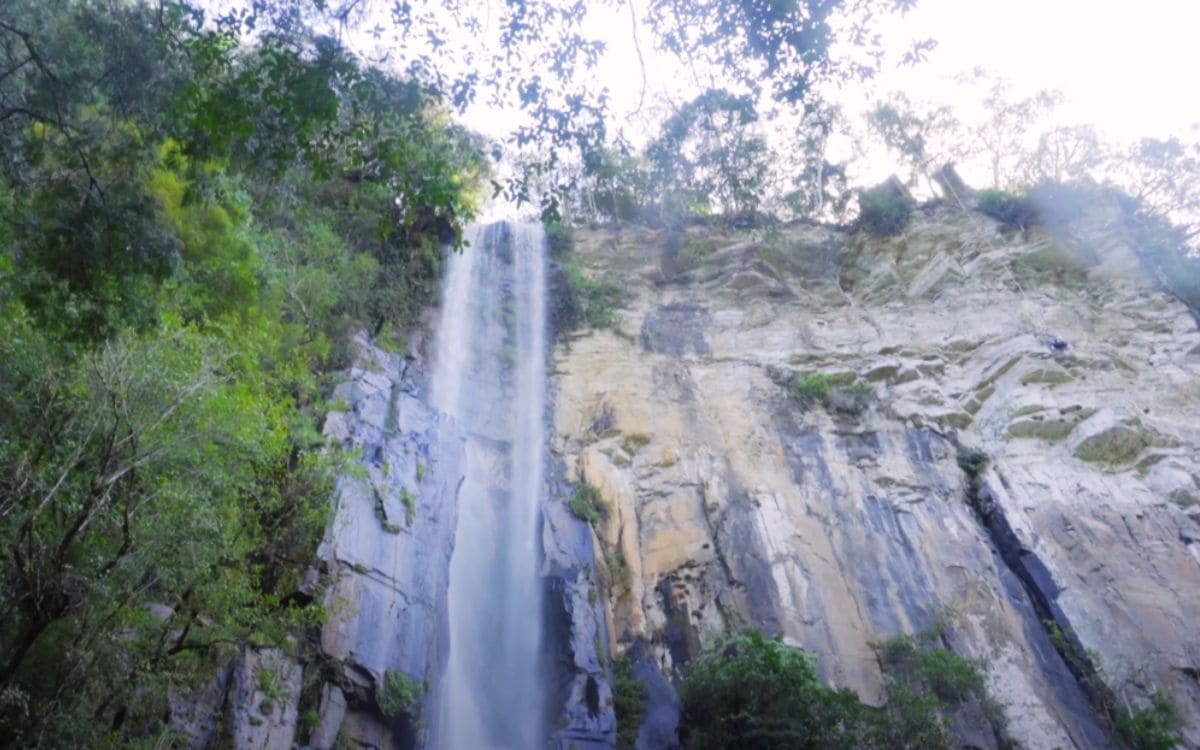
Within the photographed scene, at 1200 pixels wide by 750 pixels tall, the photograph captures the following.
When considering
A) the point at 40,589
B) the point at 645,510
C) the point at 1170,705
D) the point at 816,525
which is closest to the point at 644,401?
the point at 645,510

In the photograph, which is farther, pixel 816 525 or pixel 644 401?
pixel 644 401

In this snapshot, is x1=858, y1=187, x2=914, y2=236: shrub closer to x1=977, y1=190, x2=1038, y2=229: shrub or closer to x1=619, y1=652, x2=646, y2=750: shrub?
x1=977, y1=190, x2=1038, y2=229: shrub

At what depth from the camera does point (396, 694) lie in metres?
9.52

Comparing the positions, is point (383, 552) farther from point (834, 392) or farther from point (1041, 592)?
point (1041, 592)

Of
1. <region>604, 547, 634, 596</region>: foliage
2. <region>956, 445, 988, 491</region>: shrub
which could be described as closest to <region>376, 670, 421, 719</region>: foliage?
<region>604, 547, 634, 596</region>: foliage

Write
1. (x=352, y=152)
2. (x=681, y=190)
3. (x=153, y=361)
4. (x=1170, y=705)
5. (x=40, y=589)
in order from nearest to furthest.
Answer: (x=40, y=589)
(x=352, y=152)
(x=153, y=361)
(x=681, y=190)
(x=1170, y=705)

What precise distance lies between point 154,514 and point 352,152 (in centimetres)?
342

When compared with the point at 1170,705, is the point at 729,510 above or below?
above

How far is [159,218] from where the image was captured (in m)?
7.05

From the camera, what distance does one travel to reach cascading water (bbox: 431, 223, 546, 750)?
11391 millimetres

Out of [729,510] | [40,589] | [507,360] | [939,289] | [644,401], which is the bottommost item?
[40,589]

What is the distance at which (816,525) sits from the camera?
13.4m

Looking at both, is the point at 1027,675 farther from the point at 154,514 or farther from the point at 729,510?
the point at 154,514

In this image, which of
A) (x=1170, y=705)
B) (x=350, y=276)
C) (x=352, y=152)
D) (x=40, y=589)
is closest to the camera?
(x=40, y=589)
